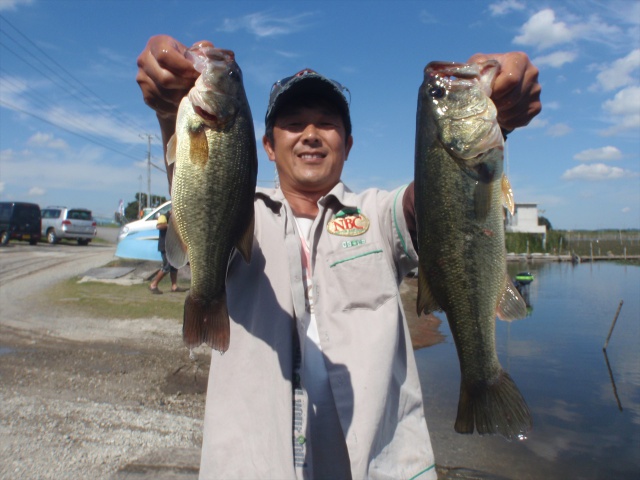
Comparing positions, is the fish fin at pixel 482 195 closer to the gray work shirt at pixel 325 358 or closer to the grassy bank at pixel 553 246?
the gray work shirt at pixel 325 358

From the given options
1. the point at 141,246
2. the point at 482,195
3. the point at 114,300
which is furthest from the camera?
the point at 141,246

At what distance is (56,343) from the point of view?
909 cm

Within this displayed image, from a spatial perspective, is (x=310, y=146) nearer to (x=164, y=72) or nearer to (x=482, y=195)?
(x=164, y=72)

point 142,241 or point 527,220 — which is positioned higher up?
point 527,220

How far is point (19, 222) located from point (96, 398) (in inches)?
1041

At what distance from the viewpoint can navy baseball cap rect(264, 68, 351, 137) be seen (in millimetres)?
2750

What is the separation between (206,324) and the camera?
2133 mm

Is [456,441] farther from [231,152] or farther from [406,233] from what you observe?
[231,152]

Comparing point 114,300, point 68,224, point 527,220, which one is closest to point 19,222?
point 68,224

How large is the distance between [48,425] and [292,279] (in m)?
→ 4.50

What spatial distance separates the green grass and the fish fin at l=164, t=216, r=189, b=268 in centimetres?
928

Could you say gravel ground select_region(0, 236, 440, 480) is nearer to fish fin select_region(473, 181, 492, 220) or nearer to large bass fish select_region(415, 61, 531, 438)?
large bass fish select_region(415, 61, 531, 438)

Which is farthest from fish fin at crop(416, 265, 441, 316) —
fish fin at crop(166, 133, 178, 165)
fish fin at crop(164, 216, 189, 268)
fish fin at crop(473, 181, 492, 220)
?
fish fin at crop(166, 133, 178, 165)

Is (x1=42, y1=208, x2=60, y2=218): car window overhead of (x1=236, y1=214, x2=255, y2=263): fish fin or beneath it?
overhead
